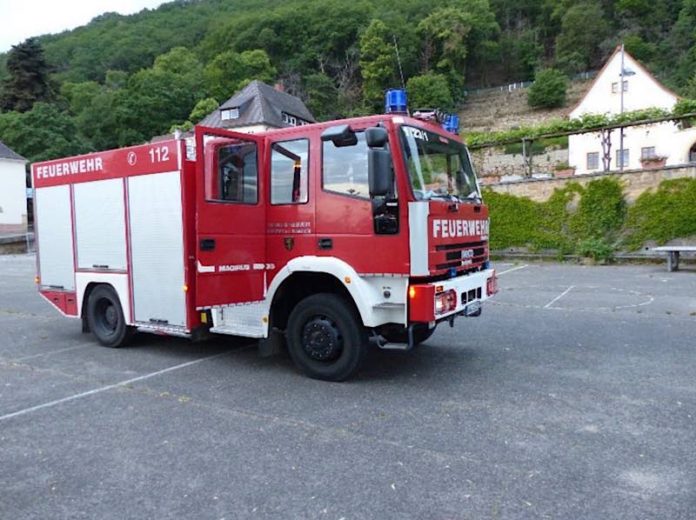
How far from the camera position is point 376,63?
80.1 metres

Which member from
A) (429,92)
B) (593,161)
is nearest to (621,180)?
(593,161)

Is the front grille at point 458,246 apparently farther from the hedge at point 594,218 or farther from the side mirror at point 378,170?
the hedge at point 594,218

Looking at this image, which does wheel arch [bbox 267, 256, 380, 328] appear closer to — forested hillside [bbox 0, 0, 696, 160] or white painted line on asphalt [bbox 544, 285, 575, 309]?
white painted line on asphalt [bbox 544, 285, 575, 309]

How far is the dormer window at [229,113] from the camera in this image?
157 ft

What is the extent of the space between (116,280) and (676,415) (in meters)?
6.36

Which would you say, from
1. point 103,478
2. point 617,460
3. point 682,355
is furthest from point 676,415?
point 103,478

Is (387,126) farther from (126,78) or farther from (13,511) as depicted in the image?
(126,78)

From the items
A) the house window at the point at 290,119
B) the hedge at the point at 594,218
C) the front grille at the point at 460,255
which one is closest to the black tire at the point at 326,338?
the front grille at the point at 460,255

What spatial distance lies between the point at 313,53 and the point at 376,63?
1423 cm

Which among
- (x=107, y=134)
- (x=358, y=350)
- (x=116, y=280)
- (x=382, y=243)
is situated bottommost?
(x=358, y=350)

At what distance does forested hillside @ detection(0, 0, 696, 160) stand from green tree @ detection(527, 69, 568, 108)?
10.1 m

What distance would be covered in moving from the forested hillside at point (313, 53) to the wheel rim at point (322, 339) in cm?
6013

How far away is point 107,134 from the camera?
72875mm

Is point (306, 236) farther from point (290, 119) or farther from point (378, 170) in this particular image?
point (290, 119)
